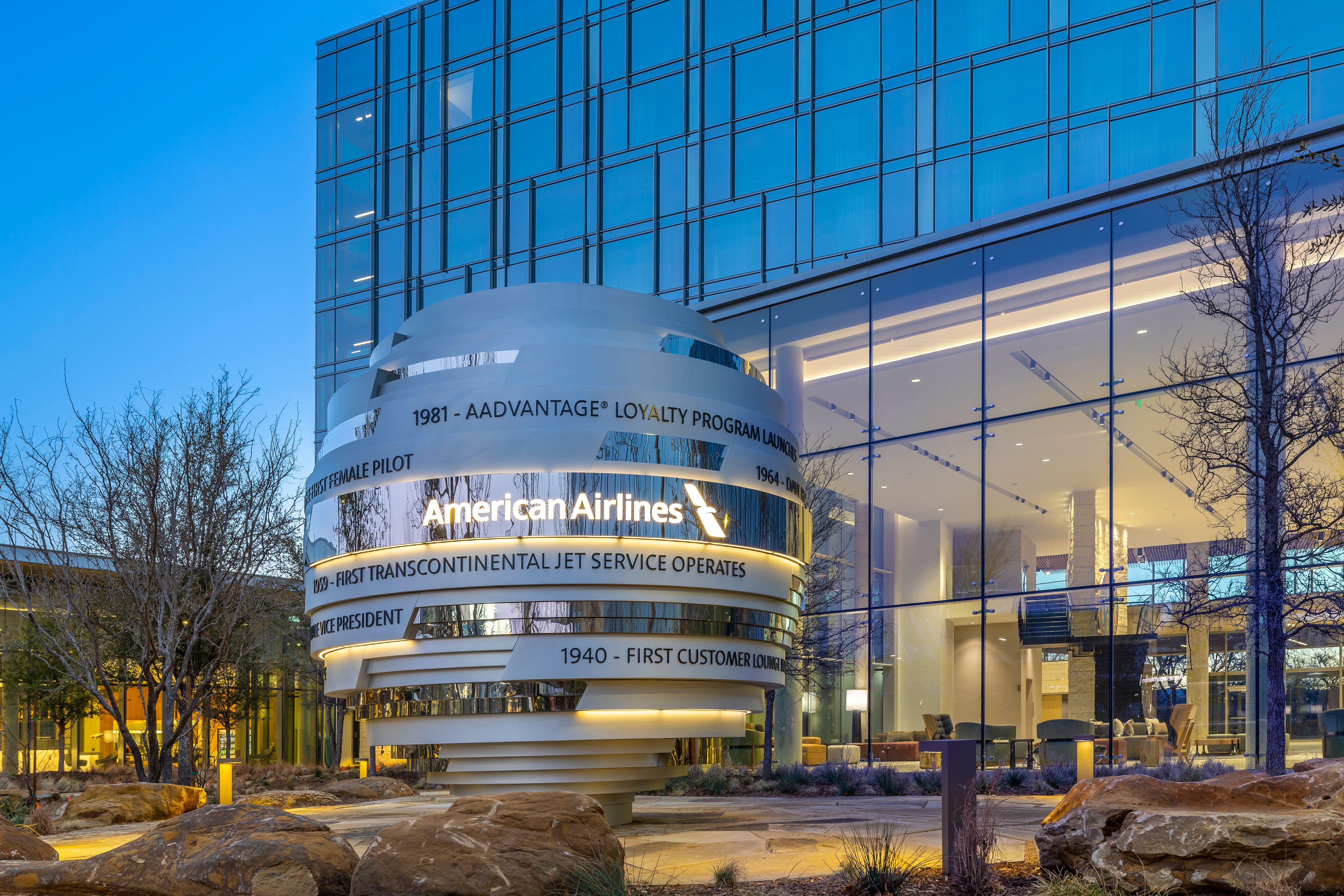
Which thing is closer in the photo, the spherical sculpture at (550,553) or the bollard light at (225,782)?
the spherical sculpture at (550,553)

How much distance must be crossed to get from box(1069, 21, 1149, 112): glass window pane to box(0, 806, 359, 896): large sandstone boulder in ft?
91.9

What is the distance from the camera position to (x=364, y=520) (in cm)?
1142

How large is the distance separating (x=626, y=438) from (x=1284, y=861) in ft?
20.5

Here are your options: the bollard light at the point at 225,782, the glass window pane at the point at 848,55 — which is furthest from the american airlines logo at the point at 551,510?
the glass window pane at the point at 848,55

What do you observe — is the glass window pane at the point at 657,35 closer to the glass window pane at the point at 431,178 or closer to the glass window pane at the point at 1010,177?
the glass window pane at the point at 431,178

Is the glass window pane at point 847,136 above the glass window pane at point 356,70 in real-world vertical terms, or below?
below

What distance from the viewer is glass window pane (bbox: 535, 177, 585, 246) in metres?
39.7

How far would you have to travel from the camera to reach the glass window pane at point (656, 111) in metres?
37.7

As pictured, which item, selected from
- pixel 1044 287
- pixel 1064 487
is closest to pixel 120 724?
pixel 1064 487

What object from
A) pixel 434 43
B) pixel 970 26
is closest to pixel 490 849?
pixel 970 26

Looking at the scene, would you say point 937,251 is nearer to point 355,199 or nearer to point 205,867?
point 205,867

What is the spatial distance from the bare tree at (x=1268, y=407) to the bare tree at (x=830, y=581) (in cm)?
808

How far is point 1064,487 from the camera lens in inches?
1003

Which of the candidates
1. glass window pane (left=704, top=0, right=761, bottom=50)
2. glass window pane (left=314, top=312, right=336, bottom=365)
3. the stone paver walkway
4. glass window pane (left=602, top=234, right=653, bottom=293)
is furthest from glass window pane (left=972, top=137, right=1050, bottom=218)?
glass window pane (left=314, top=312, right=336, bottom=365)
